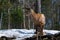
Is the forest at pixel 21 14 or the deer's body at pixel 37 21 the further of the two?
the forest at pixel 21 14

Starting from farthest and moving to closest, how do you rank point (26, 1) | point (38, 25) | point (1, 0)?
point (26, 1), point (1, 0), point (38, 25)

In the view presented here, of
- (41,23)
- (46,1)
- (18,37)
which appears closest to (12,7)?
(46,1)

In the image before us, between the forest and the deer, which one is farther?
the forest

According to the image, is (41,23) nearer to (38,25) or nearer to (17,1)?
(38,25)

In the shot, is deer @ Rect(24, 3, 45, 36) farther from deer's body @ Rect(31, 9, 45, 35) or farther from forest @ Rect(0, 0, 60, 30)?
forest @ Rect(0, 0, 60, 30)

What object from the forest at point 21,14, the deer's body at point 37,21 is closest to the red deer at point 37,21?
the deer's body at point 37,21

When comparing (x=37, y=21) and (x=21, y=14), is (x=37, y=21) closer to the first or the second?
(x=37, y=21)

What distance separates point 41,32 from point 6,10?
4.10m

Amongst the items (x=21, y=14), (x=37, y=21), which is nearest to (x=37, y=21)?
(x=37, y=21)

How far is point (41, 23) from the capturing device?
3.99 meters

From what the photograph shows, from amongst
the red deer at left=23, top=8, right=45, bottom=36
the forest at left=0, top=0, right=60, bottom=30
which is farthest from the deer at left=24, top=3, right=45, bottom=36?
the forest at left=0, top=0, right=60, bottom=30

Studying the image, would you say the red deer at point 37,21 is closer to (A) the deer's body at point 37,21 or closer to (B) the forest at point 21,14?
(A) the deer's body at point 37,21

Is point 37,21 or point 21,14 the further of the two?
point 21,14

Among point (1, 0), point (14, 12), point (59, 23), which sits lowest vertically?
point (59, 23)
